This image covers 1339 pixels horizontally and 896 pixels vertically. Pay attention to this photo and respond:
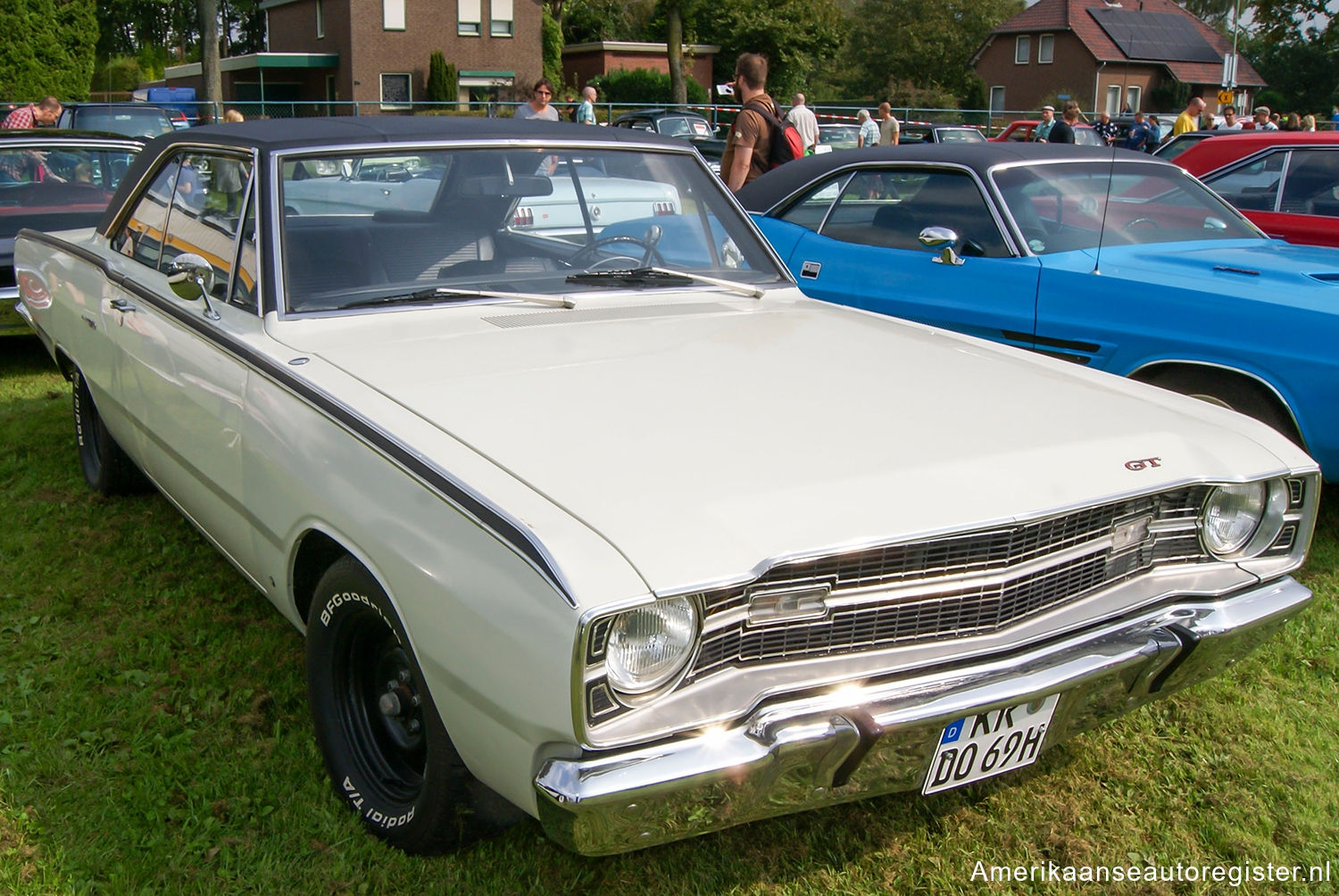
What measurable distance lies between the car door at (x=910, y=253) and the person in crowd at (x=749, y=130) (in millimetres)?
1398

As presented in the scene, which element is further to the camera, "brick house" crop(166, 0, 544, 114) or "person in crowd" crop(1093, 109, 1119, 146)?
"brick house" crop(166, 0, 544, 114)

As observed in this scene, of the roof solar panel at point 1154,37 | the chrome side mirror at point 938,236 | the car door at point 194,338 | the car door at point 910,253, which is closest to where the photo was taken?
the car door at point 194,338

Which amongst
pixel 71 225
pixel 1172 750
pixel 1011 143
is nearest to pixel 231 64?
pixel 71 225

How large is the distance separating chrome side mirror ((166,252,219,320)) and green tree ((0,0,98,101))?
32173 mm

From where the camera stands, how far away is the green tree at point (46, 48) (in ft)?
101

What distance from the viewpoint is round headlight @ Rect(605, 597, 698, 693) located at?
6.42ft

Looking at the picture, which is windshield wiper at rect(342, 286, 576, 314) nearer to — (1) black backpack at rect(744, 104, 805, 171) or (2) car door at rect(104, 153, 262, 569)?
(2) car door at rect(104, 153, 262, 569)

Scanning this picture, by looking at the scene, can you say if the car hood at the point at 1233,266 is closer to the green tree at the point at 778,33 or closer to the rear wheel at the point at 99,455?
the rear wheel at the point at 99,455

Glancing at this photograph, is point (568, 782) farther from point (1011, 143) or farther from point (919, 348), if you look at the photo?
point (1011, 143)

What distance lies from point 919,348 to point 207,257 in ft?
6.85

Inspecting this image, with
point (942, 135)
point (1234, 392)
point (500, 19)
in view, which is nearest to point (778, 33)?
point (500, 19)

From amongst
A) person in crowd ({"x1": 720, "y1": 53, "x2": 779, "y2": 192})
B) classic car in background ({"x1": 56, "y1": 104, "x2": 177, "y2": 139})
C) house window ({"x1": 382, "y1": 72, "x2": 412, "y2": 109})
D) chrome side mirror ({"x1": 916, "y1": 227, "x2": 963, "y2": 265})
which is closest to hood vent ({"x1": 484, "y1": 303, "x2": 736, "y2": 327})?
chrome side mirror ({"x1": 916, "y1": 227, "x2": 963, "y2": 265})

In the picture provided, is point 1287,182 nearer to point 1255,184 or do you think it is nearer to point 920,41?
point 1255,184

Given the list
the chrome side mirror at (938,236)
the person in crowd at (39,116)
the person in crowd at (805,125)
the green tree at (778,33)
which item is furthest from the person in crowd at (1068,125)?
the green tree at (778,33)
